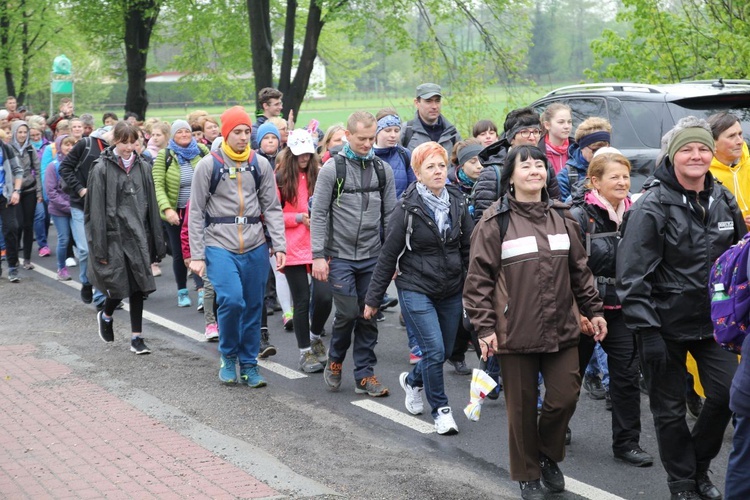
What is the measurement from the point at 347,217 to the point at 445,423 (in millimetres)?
1859

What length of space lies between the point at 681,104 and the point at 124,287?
5235 millimetres

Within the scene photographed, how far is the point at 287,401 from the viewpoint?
779 centimetres

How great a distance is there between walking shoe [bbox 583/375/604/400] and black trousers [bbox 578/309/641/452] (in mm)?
1302

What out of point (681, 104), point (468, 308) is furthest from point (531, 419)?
point (681, 104)

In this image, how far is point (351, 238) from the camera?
310 inches

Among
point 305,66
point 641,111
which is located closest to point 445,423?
point 641,111

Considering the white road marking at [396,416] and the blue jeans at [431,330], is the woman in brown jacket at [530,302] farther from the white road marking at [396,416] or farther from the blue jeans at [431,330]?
the white road marking at [396,416]

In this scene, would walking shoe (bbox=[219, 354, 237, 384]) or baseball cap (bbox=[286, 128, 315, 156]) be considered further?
baseball cap (bbox=[286, 128, 315, 156])

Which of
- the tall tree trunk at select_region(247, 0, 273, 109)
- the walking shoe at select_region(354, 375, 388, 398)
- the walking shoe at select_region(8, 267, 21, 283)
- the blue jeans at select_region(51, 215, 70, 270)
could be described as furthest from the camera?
the tall tree trunk at select_region(247, 0, 273, 109)

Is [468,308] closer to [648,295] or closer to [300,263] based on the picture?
[648,295]

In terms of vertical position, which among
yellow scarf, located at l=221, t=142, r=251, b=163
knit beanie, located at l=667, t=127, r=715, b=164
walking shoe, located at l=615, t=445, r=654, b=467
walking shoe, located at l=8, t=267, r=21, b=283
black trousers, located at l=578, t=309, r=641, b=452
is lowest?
walking shoe, located at l=8, t=267, r=21, b=283

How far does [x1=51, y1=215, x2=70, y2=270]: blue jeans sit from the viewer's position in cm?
1322

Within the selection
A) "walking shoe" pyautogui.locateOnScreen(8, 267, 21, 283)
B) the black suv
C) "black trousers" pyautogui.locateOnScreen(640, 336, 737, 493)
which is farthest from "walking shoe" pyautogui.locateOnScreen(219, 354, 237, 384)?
"walking shoe" pyautogui.locateOnScreen(8, 267, 21, 283)

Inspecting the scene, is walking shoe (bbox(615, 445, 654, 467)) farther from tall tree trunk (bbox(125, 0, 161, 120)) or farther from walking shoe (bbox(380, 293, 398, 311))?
tall tree trunk (bbox(125, 0, 161, 120))
